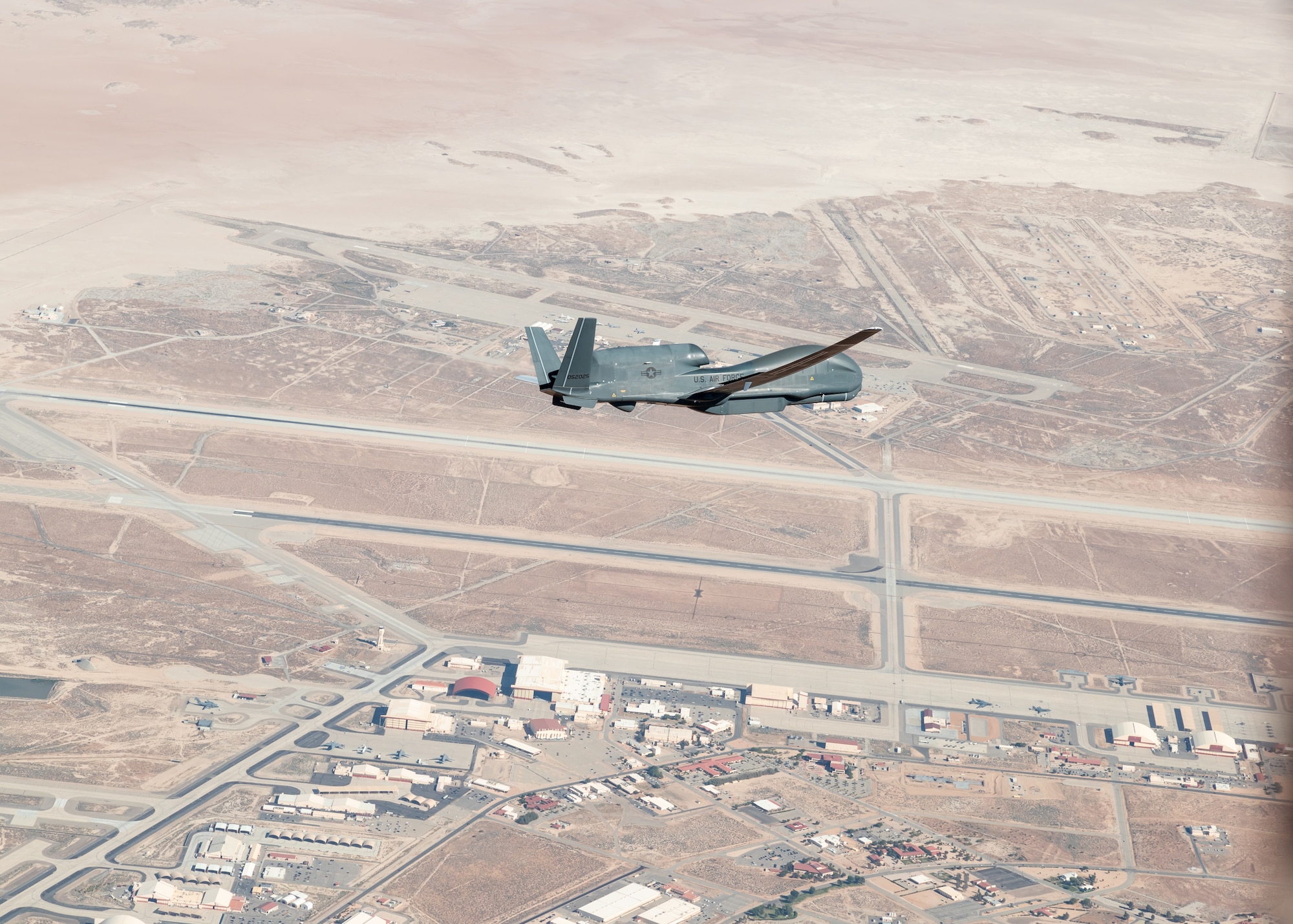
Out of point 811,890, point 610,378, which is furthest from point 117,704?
point 610,378

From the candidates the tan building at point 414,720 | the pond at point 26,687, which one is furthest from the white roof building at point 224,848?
the pond at point 26,687

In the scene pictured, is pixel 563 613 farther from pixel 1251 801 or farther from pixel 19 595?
pixel 1251 801

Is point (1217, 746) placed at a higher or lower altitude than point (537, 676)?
higher

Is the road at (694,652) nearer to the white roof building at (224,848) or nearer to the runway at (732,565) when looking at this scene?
the runway at (732,565)

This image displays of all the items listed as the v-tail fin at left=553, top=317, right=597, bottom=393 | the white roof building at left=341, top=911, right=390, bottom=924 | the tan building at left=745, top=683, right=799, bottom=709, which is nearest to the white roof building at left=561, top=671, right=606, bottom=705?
the tan building at left=745, top=683, right=799, bottom=709

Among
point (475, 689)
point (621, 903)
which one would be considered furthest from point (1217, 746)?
point (475, 689)

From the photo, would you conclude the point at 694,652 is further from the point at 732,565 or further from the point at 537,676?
the point at 537,676
